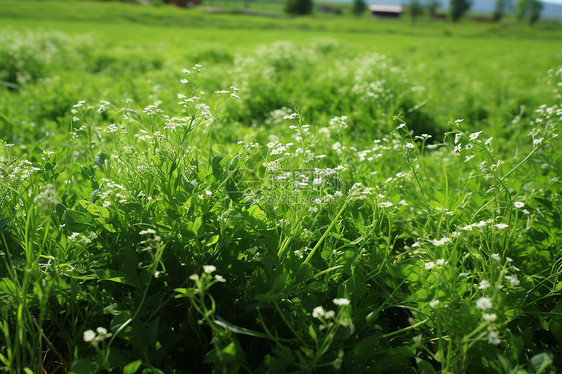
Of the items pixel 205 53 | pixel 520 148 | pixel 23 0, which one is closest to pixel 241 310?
pixel 520 148

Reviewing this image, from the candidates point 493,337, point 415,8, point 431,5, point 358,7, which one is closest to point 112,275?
point 493,337

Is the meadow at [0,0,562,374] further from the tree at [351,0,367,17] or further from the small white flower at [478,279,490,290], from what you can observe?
the tree at [351,0,367,17]

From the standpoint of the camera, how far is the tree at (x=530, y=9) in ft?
288

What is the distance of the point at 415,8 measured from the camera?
92000mm

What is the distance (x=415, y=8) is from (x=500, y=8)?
20.9 metres

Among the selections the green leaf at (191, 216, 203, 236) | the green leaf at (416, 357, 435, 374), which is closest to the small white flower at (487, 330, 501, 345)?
the green leaf at (416, 357, 435, 374)

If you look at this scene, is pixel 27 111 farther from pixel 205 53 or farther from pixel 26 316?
pixel 205 53

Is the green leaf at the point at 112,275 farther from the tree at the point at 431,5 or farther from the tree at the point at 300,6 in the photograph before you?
the tree at the point at 431,5

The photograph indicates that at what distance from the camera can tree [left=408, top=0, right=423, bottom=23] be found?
297 feet

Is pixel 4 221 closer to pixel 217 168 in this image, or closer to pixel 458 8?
pixel 217 168

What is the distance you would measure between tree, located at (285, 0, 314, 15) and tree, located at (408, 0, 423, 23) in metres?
27.3

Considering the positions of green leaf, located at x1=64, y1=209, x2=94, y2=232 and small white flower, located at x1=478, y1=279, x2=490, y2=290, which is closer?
small white flower, located at x1=478, y1=279, x2=490, y2=290

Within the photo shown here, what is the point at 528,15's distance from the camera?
309 ft

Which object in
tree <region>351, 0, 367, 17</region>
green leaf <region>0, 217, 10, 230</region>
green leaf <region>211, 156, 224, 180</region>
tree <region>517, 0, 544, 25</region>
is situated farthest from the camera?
tree <region>351, 0, 367, 17</region>
